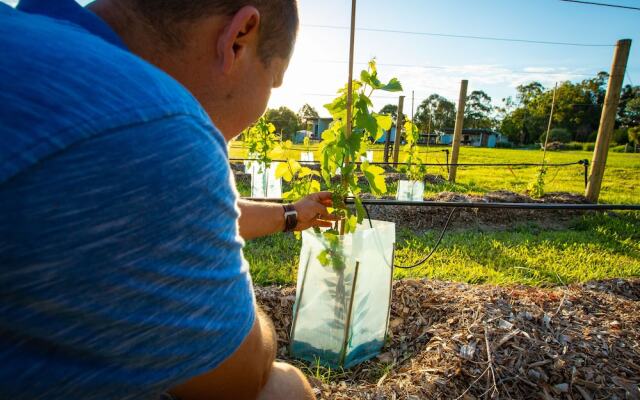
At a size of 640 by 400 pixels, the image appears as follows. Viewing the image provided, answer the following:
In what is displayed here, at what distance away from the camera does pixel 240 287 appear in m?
0.63

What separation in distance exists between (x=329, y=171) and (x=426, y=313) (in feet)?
4.01

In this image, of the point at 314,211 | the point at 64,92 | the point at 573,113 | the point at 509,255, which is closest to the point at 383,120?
the point at 314,211

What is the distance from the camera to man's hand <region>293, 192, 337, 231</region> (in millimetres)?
1968

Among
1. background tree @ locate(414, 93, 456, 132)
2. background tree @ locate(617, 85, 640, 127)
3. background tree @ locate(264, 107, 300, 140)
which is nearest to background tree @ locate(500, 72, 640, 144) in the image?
background tree @ locate(617, 85, 640, 127)

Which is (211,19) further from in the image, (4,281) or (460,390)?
(460,390)

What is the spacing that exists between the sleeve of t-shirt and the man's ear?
30cm

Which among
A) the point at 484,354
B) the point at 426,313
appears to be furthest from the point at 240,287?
the point at 426,313

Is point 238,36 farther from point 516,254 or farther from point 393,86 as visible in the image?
point 516,254

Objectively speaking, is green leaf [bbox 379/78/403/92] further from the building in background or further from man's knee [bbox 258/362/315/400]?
the building in background

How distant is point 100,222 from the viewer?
480 millimetres

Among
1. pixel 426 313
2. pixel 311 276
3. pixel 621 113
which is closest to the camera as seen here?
pixel 311 276

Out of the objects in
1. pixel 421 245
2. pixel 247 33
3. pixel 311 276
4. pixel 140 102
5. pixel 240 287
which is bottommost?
pixel 421 245

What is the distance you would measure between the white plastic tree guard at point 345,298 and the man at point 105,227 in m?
1.53

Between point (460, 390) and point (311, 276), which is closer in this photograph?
point (460, 390)
